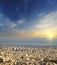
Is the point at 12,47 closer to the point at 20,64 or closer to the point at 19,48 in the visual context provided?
the point at 19,48

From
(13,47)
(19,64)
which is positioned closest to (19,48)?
(13,47)

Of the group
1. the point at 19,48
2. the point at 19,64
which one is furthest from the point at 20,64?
the point at 19,48

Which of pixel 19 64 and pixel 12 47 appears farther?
pixel 12 47

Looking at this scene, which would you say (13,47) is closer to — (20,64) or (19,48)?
(19,48)

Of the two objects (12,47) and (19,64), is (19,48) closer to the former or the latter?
(12,47)

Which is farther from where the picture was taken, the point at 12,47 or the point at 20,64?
the point at 12,47

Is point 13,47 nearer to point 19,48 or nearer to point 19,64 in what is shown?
point 19,48

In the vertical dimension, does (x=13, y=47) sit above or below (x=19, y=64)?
above

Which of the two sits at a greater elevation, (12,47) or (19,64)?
(12,47)
